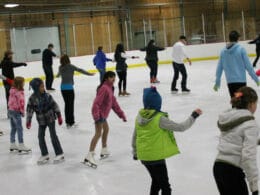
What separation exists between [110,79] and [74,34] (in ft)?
59.2

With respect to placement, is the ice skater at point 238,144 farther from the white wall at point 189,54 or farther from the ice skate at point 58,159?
the white wall at point 189,54

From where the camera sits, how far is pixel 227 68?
6.61 m

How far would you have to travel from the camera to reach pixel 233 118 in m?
2.96

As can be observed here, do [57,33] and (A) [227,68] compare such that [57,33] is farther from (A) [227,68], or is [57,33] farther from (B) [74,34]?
(A) [227,68]

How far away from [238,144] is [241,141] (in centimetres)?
3

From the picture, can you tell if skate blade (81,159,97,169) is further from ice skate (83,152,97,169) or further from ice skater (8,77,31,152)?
ice skater (8,77,31,152)

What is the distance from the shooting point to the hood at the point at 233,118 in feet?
9.61

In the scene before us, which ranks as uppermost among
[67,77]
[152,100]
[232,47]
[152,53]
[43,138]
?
[152,53]

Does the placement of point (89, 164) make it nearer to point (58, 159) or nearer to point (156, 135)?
point (58, 159)

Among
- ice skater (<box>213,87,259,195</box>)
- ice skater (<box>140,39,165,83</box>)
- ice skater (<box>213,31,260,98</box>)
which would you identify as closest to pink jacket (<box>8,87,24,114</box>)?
ice skater (<box>213,31,260,98</box>)

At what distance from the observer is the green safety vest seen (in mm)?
3652

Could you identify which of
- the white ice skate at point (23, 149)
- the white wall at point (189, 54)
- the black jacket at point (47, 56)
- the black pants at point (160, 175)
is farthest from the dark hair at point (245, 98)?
the white wall at point (189, 54)

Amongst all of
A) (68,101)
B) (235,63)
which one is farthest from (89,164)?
(68,101)

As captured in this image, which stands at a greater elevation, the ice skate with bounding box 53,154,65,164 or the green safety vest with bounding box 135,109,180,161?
the green safety vest with bounding box 135,109,180,161
